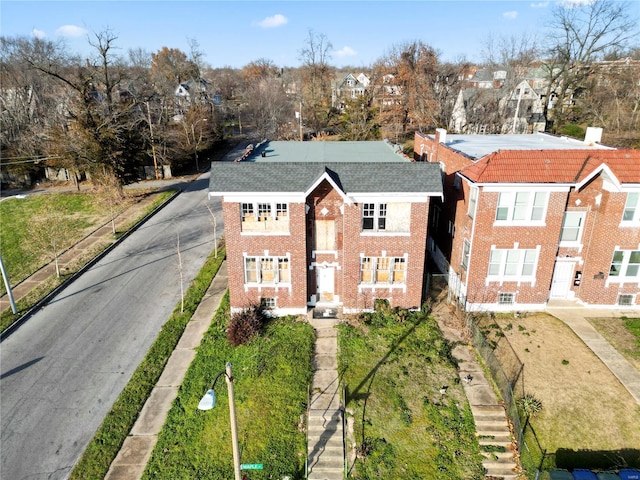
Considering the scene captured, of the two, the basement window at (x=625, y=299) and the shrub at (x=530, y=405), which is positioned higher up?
the basement window at (x=625, y=299)

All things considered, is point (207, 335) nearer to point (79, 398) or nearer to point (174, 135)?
point (79, 398)

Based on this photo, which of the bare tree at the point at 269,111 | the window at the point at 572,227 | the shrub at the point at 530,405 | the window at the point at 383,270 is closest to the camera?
the shrub at the point at 530,405

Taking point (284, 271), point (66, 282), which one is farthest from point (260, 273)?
point (66, 282)

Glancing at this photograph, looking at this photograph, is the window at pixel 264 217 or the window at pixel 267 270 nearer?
the window at pixel 264 217

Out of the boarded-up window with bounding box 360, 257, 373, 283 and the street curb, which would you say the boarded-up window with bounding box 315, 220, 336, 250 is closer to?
the boarded-up window with bounding box 360, 257, 373, 283

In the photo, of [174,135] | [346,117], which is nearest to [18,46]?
[174,135]

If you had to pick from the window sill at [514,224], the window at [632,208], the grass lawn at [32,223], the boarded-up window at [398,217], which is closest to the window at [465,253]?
the window sill at [514,224]

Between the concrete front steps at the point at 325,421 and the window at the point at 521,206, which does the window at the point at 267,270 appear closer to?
the concrete front steps at the point at 325,421
